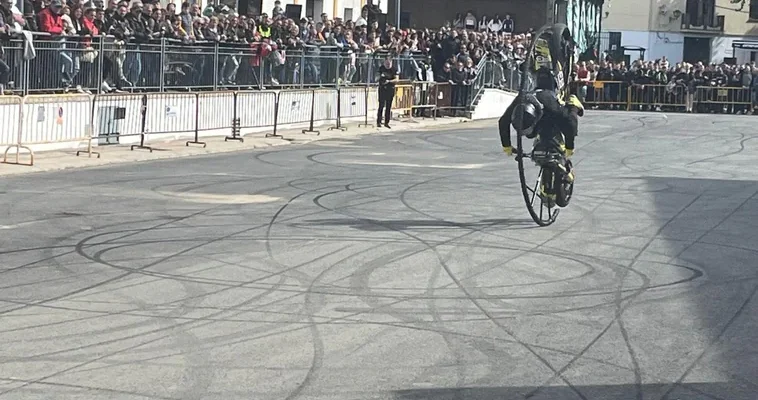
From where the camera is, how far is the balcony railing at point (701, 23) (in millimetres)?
80938

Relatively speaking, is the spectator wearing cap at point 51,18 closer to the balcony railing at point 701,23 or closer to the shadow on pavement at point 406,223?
the shadow on pavement at point 406,223

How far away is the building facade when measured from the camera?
80.4m

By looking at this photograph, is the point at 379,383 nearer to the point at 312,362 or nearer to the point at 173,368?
the point at 312,362

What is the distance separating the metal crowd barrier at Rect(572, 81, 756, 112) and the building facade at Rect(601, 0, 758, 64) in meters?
28.9

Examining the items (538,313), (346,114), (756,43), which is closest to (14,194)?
(538,313)

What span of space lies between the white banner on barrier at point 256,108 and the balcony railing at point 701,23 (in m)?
55.7

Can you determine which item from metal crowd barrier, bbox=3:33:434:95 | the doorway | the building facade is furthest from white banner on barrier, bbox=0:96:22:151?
the doorway

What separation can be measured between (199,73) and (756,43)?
60.2 metres

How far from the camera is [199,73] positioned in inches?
1076

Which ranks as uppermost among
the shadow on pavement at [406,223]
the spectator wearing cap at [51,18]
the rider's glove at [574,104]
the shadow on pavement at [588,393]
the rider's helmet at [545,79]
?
the spectator wearing cap at [51,18]

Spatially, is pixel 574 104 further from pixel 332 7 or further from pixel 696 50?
pixel 696 50

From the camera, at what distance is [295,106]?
31281 mm

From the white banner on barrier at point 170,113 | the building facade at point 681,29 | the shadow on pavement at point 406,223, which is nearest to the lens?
the shadow on pavement at point 406,223

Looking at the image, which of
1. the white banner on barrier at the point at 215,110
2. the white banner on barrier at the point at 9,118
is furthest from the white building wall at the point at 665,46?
the white banner on barrier at the point at 9,118
